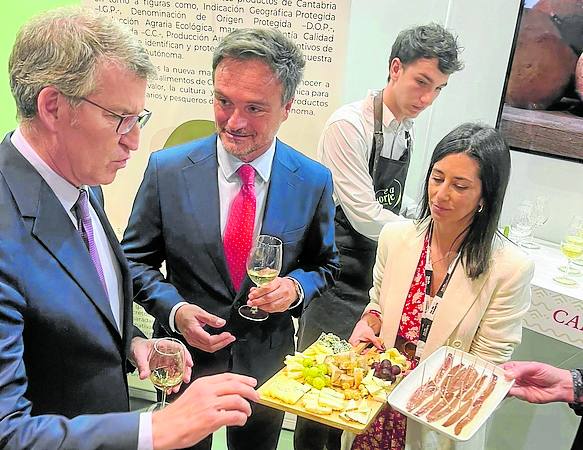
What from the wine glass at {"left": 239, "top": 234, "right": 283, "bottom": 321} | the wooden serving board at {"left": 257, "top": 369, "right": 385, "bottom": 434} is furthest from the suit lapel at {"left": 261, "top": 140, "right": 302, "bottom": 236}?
the wooden serving board at {"left": 257, "top": 369, "right": 385, "bottom": 434}

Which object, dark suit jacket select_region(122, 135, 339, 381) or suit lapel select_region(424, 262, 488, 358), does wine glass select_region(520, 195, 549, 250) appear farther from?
dark suit jacket select_region(122, 135, 339, 381)

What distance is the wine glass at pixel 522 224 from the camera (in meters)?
3.19

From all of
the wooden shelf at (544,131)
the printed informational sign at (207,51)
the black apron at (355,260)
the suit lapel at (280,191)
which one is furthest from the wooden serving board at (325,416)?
the wooden shelf at (544,131)

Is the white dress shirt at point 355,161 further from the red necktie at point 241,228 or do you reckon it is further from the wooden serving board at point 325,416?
the wooden serving board at point 325,416

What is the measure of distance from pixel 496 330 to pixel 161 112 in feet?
6.55

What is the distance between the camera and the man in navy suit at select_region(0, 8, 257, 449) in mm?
1173

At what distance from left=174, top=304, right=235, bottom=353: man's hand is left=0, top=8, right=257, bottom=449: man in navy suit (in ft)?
1.56

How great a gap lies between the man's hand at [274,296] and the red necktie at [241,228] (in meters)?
0.12

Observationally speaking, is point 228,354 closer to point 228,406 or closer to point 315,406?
point 315,406

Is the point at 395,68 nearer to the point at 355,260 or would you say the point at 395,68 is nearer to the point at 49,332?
the point at 355,260

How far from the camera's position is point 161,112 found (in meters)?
3.04

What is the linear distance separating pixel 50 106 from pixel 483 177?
140 cm

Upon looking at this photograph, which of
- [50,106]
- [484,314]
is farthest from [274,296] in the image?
[50,106]

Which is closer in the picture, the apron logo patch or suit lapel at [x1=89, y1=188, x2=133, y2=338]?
suit lapel at [x1=89, y1=188, x2=133, y2=338]
